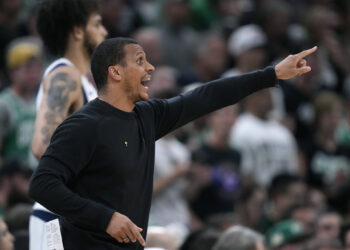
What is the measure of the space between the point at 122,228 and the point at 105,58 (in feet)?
2.84

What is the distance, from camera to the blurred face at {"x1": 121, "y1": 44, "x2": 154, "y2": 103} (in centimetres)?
395

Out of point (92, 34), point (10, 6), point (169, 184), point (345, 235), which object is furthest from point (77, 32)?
point (10, 6)

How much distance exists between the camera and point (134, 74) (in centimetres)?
396

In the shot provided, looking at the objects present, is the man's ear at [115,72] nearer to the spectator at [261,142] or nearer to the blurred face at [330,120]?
the spectator at [261,142]

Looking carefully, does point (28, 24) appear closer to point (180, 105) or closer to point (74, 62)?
point (74, 62)

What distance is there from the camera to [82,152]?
3.72 m

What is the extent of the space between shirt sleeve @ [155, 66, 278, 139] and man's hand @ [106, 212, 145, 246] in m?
0.75

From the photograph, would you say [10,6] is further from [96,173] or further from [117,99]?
[96,173]

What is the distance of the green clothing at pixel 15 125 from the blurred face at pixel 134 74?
13.6 ft

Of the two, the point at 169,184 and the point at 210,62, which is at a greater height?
the point at 210,62

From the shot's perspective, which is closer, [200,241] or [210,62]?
[200,241]

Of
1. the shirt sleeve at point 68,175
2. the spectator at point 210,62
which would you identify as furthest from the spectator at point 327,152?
the shirt sleeve at point 68,175

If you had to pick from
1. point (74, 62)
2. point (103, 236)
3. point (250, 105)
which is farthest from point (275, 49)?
point (103, 236)

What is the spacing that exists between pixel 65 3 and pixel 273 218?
4.33m
